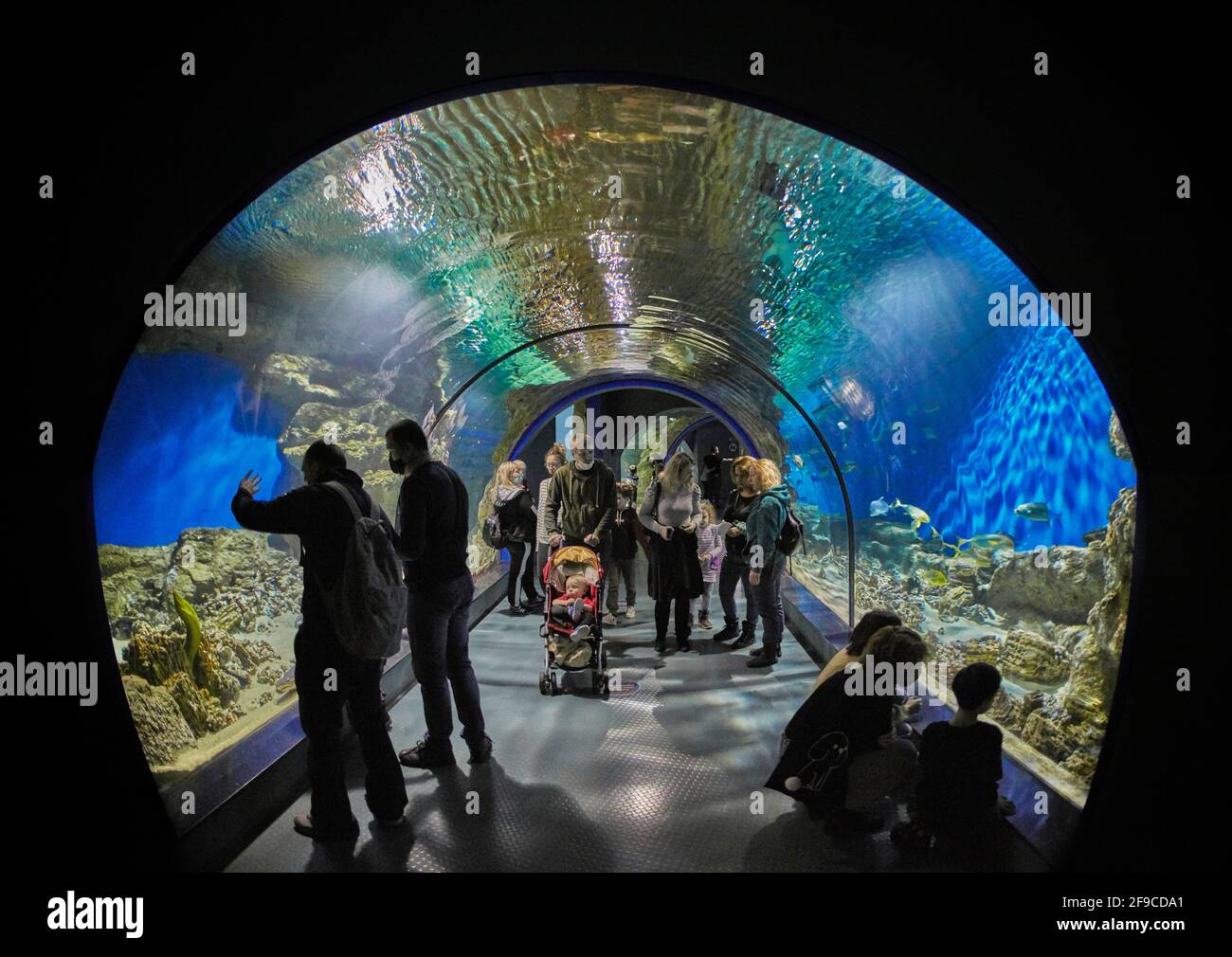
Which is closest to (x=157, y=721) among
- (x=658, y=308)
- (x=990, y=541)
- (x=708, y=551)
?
(x=658, y=308)

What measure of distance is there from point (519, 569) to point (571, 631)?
266 cm

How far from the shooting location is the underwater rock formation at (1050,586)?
3.50m

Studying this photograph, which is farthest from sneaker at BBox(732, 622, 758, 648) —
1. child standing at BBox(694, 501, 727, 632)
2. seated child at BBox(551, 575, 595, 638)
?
seated child at BBox(551, 575, 595, 638)

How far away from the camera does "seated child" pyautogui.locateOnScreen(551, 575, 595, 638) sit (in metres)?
5.04

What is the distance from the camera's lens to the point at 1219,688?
7.69ft

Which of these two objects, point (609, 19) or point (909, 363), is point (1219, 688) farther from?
point (609, 19)

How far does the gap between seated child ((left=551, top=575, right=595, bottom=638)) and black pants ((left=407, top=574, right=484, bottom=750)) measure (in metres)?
1.29

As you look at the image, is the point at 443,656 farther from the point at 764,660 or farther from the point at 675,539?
the point at 764,660

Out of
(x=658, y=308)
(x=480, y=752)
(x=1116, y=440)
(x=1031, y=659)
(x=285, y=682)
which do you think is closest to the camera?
(x=1116, y=440)

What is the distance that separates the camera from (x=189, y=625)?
3621mm

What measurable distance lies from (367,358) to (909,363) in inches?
144

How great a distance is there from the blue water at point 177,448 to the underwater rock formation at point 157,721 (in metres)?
0.67

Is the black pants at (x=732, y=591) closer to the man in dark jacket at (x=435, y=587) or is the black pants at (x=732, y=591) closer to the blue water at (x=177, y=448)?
the man in dark jacket at (x=435, y=587)
